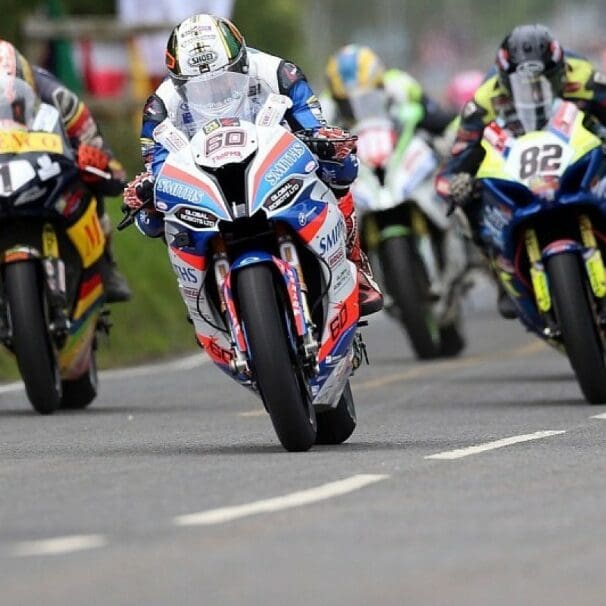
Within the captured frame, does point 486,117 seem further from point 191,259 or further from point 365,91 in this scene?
point 365,91

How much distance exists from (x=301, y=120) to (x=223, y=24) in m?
0.54

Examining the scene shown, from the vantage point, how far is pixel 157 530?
7359mm

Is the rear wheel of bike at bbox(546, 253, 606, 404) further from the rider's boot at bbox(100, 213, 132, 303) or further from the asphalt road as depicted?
the rider's boot at bbox(100, 213, 132, 303)

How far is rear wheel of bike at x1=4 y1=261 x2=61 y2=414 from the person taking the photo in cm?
1292

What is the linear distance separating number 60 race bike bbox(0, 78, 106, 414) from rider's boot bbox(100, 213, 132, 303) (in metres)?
0.26

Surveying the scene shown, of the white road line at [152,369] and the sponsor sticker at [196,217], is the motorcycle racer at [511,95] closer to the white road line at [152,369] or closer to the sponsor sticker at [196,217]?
the sponsor sticker at [196,217]

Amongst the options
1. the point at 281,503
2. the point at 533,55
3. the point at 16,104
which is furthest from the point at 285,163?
the point at 533,55

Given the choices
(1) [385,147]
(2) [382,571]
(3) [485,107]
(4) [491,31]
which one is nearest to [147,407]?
(3) [485,107]

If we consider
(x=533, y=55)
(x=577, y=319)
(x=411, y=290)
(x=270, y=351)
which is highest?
(x=533, y=55)

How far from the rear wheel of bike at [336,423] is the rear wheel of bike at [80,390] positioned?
365 centimetres

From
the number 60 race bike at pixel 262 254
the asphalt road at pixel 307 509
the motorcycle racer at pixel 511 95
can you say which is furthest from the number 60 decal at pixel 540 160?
the number 60 race bike at pixel 262 254

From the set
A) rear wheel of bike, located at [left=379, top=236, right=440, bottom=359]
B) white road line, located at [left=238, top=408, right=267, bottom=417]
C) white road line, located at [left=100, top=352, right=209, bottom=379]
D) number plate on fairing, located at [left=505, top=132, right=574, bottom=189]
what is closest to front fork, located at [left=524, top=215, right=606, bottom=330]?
number plate on fairing, located at [left=505, top=132, right=574, bottom=189]

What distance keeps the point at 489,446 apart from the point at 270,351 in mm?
1127

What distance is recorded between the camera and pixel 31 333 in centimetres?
1291
